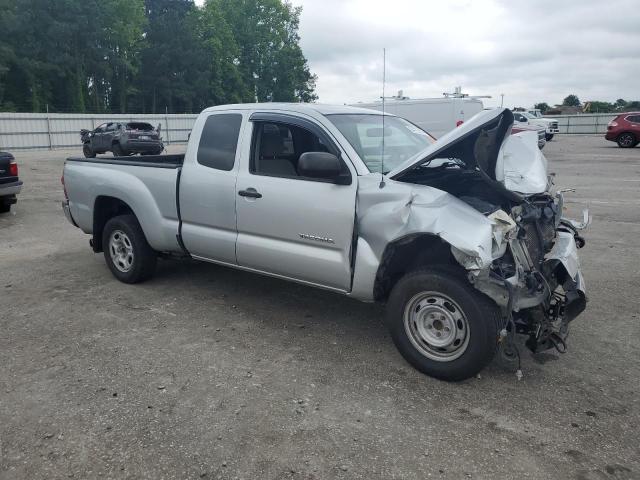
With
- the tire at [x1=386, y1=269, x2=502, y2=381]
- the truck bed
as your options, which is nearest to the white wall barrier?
the truck bed

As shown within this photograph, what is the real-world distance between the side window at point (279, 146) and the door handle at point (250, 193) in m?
0.21

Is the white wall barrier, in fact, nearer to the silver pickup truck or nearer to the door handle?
the silver pickup truck

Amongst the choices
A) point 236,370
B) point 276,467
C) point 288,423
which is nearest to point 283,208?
point 236,370

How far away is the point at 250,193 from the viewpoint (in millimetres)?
4594

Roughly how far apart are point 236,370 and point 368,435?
119 centimetres

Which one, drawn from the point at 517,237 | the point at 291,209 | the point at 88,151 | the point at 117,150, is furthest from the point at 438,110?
the point at 517,237

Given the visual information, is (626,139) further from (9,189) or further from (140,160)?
(9,189)

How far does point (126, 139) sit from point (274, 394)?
2122 cm

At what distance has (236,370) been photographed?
153 inches

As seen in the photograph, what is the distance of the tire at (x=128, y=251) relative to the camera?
564 centimetres

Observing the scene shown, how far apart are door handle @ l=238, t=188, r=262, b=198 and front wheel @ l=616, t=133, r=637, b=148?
26.4 metres

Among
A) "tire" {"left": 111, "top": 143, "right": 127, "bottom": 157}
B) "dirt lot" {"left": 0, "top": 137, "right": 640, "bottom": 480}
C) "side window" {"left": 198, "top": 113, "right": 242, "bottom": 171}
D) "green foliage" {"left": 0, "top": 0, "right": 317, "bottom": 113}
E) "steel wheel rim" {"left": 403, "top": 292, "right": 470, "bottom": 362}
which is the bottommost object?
"dirt lot" {"left": 0, "top": 137, "right": 640, "bottom": 480}

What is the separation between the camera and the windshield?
433cm

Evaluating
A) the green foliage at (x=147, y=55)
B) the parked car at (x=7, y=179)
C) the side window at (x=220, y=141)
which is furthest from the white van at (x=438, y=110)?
the green foliage at (x=147, y=55)
